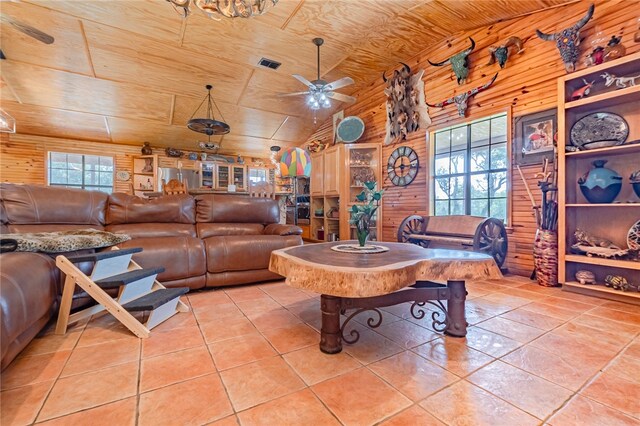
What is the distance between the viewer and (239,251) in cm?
294

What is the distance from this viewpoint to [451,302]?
1798 millimetres

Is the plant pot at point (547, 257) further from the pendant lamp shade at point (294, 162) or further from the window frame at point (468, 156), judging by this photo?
the pendant lamp shade at point (294, 162)

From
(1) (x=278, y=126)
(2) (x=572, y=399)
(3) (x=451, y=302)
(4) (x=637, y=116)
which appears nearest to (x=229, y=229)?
(3) (x=451, y=302)

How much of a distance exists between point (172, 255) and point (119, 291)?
0.71 m

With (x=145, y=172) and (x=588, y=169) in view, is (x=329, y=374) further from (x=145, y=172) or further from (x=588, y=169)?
(x=145, y=172)

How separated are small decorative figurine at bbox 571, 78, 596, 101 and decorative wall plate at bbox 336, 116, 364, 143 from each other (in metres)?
3.46

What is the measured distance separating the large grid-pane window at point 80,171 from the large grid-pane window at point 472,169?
26.0 feet

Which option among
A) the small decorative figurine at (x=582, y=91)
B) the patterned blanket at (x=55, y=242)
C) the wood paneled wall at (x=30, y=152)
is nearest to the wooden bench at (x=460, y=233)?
the small decorative figurine at (x=582, y=91)

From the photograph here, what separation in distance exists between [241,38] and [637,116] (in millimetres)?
4827

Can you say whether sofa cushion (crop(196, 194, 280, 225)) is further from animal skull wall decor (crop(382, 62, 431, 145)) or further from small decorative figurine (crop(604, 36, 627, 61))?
small decorative figurine (crop(604, 36, 627, 61))

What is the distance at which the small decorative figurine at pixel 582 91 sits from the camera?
2.65m

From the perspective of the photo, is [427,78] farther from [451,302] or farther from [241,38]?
[451,302]

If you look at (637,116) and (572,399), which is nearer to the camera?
(572,399)

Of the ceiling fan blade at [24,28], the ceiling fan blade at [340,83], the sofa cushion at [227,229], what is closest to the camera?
the ceiling fan blade at [24,28]
